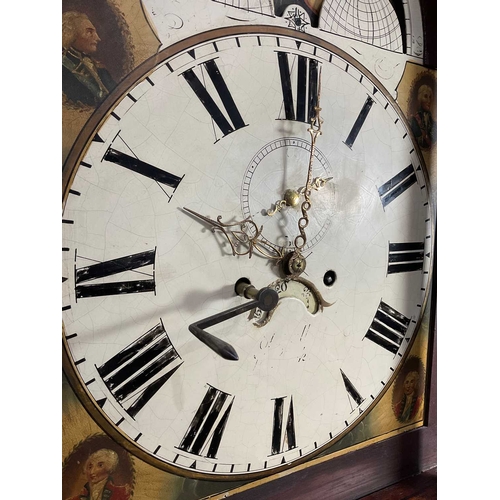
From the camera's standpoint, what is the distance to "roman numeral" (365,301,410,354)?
4.00 feet

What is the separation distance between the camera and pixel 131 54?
0.86 meters

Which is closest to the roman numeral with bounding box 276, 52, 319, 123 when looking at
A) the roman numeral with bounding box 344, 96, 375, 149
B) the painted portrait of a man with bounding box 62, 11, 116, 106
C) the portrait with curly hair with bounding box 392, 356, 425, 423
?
the roman numeral with bounding box 344, 96, 375, 149

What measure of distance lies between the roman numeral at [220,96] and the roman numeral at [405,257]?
486 mm

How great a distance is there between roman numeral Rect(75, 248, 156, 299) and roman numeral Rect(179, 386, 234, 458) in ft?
0.80

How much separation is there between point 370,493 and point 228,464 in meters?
0.43

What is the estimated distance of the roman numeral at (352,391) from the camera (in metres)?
1.18

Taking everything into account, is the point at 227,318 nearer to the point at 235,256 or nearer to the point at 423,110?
the point at 235,256

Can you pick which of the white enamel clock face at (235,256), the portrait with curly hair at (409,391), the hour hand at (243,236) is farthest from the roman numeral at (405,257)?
the hour hand at (243,236)

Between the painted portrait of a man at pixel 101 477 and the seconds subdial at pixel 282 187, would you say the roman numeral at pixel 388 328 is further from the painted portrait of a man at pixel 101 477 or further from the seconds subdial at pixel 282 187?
the painted portrait of a man at pixel 101 477

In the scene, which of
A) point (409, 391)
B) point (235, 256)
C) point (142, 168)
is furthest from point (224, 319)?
point (409, 391)

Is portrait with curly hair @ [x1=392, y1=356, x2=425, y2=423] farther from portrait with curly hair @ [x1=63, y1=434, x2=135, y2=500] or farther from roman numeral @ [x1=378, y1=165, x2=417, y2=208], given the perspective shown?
portrait with curly hair @ [x1=63, y1=434, x2=135, y2=500]

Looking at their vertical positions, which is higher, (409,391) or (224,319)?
(224,319)

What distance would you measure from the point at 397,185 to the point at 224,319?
565 mm

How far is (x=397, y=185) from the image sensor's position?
123cm
